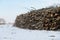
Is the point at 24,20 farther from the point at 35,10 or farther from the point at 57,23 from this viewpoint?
the point at 57,23

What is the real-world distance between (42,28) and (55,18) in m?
0.63

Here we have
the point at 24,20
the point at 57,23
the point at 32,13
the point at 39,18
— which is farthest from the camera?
the point at 24,20

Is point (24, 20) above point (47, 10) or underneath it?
underneath

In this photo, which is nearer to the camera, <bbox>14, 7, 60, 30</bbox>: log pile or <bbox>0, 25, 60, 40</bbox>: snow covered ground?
<bbox>0, 25, 60, 40</bbox>: snow covered ground

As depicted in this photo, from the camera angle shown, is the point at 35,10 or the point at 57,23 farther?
the point at 35,10

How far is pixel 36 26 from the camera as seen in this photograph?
20.8ft

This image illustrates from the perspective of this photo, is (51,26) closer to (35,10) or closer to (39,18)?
(39,18)

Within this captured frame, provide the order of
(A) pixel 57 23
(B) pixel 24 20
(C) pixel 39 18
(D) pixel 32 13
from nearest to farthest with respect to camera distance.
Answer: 1. (A) pixel 57 23
2. (C) pixel 39 18
3. (D) pixel 32 13
4. (B) pixel 24 20

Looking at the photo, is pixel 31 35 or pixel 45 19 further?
pixel 45 19

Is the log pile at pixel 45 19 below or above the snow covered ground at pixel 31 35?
above

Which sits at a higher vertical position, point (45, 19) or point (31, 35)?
point (45, 19)

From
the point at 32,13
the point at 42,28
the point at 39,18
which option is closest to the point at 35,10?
the point at 32,13

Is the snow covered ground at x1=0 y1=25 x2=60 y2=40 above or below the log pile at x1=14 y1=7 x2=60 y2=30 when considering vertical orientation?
below

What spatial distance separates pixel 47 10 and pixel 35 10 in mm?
→ 863
